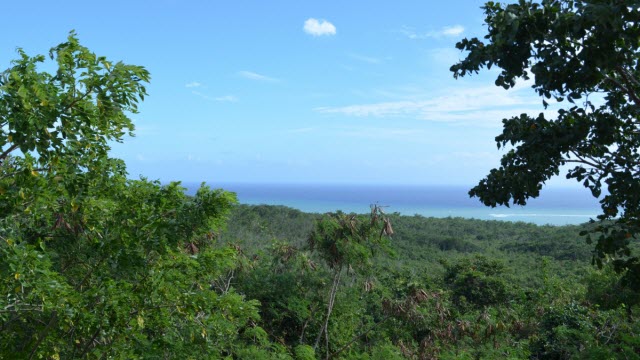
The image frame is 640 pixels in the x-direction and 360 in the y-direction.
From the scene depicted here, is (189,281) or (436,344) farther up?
(189,281)

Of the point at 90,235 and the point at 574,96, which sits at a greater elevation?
the point at 574,96

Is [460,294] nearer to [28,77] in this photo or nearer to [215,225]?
[215,225]

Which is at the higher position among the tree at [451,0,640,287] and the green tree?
the tree at [451,0,640,287]

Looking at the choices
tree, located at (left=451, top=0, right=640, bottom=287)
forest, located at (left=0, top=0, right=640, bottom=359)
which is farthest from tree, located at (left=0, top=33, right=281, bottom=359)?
tree, located at (left=451, top=0, right=640, bottom=287)

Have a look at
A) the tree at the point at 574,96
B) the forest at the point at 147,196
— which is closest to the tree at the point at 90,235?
the forest at the point at 147,196

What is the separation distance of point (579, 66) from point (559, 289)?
45.4 ft

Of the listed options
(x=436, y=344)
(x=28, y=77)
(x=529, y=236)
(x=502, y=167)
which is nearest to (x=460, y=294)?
(x=436, y=344)

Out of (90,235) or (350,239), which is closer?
(90,235)

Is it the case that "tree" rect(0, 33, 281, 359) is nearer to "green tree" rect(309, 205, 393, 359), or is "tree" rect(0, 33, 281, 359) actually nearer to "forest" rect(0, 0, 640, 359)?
"forest" rect(0, 0, 640, 359)

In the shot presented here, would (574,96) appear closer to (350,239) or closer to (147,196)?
(147,196)

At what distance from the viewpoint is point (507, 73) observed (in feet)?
15.2

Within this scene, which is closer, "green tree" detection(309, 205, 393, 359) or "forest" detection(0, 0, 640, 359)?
"forest" detection(0, 0, 640, 359)

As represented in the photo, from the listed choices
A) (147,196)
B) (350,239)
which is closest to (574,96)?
(147,196)

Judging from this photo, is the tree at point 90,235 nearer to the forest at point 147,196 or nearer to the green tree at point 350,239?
the forest at point 147,196
